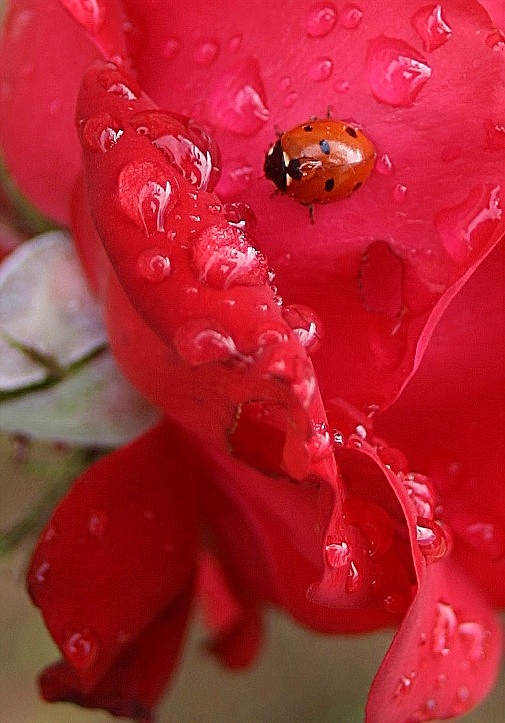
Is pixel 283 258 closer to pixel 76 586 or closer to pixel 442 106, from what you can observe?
pixel 442 106

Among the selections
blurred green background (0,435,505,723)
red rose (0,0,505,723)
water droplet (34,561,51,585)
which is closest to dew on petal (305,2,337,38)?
red rose (0,0,505,723)

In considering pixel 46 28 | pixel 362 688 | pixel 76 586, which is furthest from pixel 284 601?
pixel 362 688

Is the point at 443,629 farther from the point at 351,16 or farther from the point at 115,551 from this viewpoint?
the point at 351,16

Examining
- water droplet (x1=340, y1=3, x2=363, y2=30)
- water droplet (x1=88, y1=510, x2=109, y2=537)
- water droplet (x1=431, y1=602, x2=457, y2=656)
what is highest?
water droplet (x1=340, y1=3, x2=363, y2=30)

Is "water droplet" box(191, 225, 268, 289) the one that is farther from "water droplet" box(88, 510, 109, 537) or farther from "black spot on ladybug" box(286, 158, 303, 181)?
"water droplet" box(88, 510, 109, 537)

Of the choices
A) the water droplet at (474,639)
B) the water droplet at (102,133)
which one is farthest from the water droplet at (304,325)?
the water droplet at (474,639)

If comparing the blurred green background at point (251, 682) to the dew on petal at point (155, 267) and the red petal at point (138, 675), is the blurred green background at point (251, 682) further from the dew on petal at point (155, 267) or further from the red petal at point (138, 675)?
the dew on petal at point (155, 267)

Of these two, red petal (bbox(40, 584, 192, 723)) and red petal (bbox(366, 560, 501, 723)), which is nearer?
red petal (bbox(366, 560, 501, 723))
